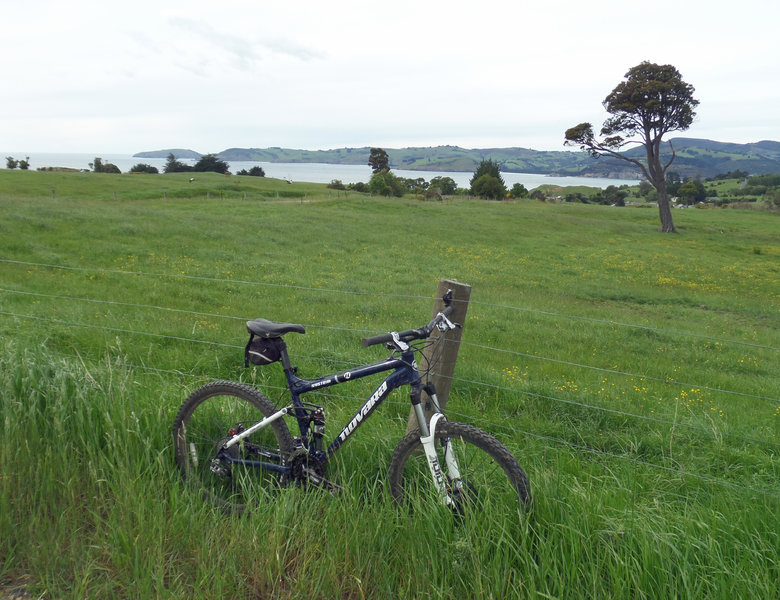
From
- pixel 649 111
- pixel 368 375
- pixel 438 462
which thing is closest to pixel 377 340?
pixel 368 375

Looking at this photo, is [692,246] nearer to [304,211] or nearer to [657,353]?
[304,211]

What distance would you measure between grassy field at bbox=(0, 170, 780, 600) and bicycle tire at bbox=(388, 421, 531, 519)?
127 mm

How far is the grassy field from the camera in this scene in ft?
8.21

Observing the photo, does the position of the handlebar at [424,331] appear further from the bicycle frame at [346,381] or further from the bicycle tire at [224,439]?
the bicycle tire at [224,439]

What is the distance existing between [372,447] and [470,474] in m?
0.76

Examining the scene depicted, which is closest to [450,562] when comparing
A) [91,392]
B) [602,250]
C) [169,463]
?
[169,463]

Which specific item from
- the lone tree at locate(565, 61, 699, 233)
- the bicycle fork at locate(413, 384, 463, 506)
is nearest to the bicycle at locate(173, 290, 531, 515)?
the bicycle fork at locate(413, 384, 463, 506)

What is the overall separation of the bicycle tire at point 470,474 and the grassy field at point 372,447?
127 mm

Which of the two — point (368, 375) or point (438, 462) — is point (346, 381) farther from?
point (438, 462)

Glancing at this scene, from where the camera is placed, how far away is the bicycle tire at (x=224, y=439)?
11.1 ft

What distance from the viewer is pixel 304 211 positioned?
110 feet

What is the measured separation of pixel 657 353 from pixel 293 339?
22.5ft

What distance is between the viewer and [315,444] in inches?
132

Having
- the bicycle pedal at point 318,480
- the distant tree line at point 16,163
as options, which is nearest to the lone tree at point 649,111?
the bicycle pedal at point 318,480
